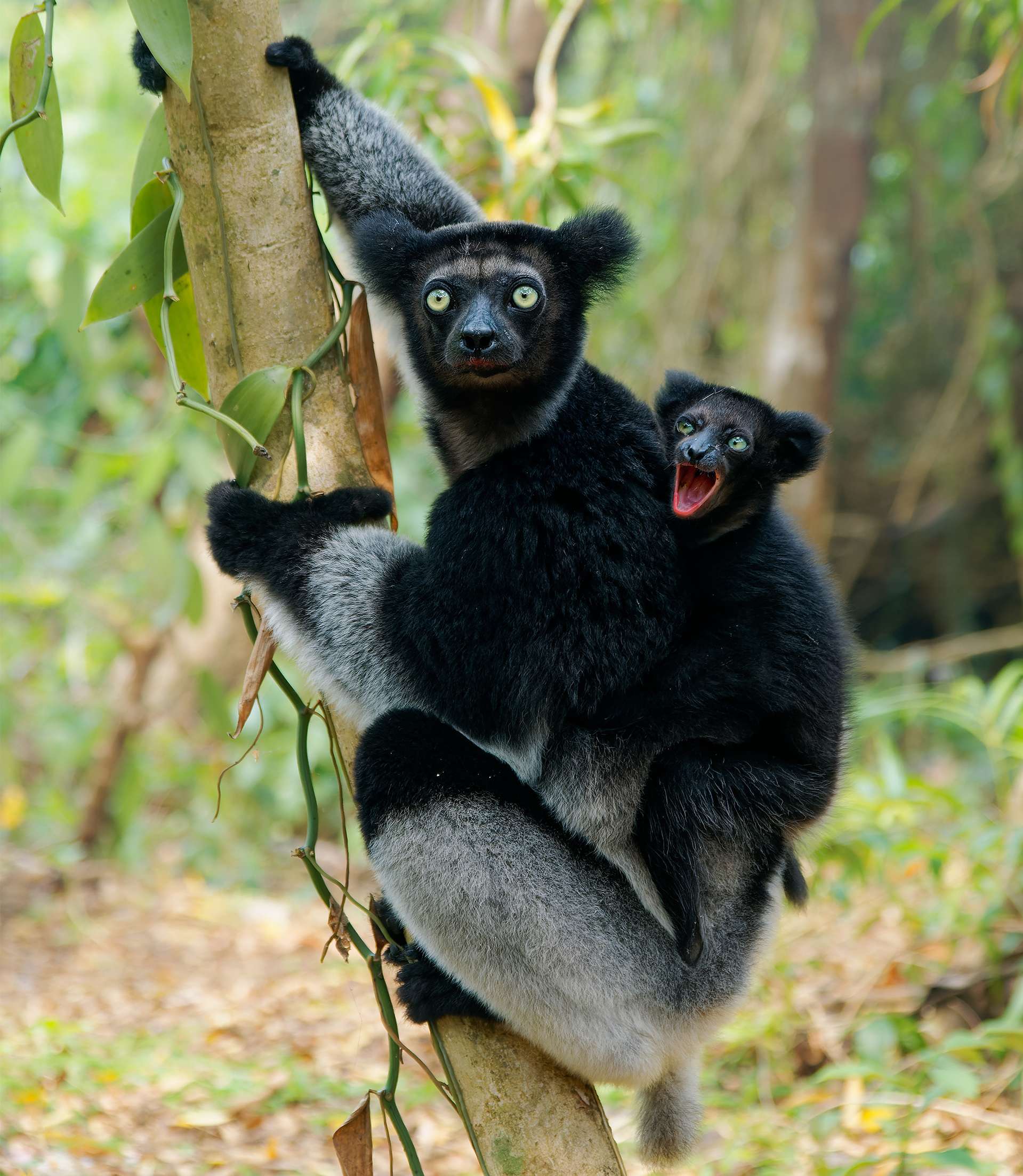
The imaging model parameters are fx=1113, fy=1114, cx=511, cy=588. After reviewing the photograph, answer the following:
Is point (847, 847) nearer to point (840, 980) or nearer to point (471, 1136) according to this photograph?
point (840, 980)

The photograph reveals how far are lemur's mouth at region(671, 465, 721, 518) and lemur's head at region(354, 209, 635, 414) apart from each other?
0.46m

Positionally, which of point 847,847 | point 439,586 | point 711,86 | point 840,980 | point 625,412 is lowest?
point 840,980

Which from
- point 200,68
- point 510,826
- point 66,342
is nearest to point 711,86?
point 66,342

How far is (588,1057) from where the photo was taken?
2760mm

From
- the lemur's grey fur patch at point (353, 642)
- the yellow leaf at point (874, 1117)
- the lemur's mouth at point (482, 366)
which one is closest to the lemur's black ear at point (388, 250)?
the lemur's mouth at point (482, 366)

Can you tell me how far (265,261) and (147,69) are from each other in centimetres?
62

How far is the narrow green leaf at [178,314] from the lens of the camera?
2900mm

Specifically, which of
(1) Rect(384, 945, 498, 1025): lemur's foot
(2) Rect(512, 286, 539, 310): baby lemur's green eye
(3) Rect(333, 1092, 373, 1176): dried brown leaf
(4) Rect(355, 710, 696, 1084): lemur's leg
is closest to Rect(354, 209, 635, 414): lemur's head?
(2) Rect(512, 286, 539, 310): baby lemur's green eye

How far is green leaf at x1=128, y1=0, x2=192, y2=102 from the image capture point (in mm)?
2285

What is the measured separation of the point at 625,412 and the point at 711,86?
223 inches

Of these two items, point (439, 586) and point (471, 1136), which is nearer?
point (471, 1136)

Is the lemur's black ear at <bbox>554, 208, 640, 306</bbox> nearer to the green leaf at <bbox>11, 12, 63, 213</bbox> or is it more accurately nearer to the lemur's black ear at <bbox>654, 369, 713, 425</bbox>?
the lemur's black ear at <bbox>654, 369, 713, 425</bbox>

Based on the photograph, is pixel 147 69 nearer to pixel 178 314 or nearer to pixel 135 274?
pixel 135 274

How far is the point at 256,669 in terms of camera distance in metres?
2.73
